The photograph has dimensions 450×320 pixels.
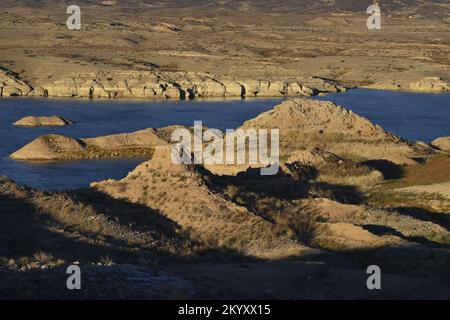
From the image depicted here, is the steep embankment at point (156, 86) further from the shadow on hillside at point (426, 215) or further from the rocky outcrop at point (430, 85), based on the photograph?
the shadow on hillside at point (426, 215)

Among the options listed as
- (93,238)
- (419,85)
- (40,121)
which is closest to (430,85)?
(419,85)

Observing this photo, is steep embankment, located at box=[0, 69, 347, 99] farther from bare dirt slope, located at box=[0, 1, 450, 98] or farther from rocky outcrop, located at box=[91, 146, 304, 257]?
rocky outcrop, located at box=[91, 146, 304, 257]

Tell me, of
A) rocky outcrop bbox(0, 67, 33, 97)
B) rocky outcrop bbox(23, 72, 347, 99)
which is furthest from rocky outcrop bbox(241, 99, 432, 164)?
rocky outcrop bbox(0, 67, 33, 97)

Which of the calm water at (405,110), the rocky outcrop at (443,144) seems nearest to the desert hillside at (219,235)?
the rocky outcrop at (443,144)

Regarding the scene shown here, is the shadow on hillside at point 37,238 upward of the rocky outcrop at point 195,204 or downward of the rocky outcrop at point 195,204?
upward

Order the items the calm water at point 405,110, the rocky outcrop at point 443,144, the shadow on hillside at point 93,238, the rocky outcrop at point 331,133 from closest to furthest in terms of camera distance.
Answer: the shadow on hillside at point 93,238 → the rocky outcrop at point 331,133 → the rocky outcrop at point 443,144 → the calm water at point 405,110

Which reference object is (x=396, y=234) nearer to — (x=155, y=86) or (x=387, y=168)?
(x=387, y=168)
